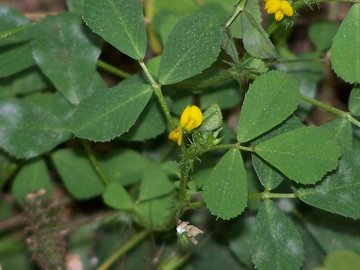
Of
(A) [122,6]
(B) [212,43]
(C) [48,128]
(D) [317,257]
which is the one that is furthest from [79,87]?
(D) [317,257]

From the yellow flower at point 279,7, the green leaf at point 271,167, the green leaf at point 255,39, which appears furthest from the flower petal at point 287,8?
the green leaf at point 271,167

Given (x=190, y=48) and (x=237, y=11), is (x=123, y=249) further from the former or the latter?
(x=237, y=11)

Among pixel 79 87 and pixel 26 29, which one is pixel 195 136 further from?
pixel 26 29

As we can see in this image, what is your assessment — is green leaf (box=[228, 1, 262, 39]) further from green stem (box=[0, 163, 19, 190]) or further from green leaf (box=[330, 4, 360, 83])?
green stem (box=[0, 163, 19, 190])

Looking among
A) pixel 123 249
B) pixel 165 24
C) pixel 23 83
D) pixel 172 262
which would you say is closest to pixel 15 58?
pixel 23 83

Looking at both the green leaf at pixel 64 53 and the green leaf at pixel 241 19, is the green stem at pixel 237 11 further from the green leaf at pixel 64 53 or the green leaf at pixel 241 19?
the green leaf at pixel 64 53
